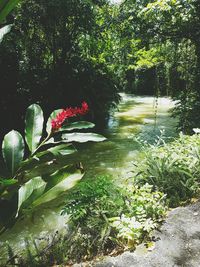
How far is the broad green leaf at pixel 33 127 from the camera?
4.25 feet

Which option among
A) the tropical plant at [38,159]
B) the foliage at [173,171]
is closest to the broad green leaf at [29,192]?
the tropical plant at [38,159]

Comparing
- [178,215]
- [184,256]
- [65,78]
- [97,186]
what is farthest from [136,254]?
[65,78]

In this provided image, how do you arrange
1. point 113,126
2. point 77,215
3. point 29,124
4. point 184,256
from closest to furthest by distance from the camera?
point 29,124 < point 184,256 < point 77,215 < point 113,126

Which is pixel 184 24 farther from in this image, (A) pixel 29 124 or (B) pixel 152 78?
(B) pixel 152 78

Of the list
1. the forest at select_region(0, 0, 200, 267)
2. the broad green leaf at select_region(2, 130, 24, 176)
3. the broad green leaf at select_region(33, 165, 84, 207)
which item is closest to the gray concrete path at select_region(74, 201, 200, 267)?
the forest at select_region(0, 0, 200, 267)

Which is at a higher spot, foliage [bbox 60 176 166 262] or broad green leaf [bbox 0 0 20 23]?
broad green leaf [bbox 0 0 20 23]

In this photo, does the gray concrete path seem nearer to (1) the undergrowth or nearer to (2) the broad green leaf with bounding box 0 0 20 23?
(1) the undergrowth

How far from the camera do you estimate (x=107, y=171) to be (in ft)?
22.5

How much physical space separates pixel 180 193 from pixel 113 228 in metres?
1.19

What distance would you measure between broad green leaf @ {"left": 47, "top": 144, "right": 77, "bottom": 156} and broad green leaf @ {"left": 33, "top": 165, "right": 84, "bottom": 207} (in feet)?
0.25

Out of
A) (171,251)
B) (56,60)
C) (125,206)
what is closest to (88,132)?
(125,206)

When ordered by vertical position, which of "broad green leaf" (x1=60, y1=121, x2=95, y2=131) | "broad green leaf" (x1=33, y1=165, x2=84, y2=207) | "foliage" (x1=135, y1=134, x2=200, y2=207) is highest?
"broad green leaf" (x1=60, y1=121, x2=95, y2=131)

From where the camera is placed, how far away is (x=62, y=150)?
1272mm

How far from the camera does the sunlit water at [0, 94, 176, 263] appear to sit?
14.6 feet
